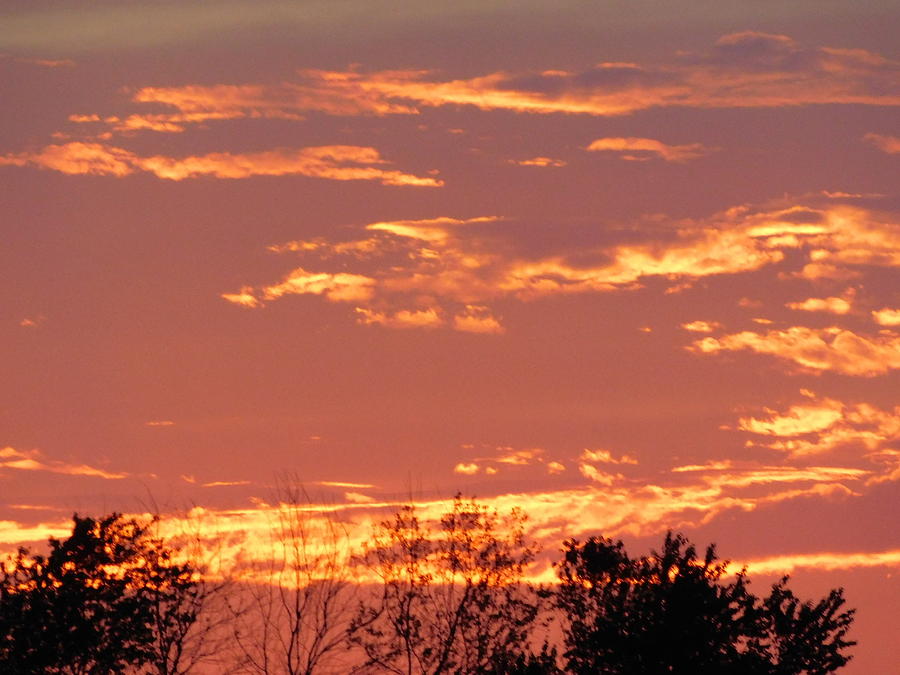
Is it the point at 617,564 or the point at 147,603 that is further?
the point at 617,564

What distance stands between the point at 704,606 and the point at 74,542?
2895cm

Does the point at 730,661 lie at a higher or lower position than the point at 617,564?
lower

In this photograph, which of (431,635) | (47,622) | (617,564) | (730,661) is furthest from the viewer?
(617,564)

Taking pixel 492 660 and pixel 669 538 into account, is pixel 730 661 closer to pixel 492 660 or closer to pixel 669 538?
pixel 669 538

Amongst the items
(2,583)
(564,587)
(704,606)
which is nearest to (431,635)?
(564,587)

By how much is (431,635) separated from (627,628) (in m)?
24.9

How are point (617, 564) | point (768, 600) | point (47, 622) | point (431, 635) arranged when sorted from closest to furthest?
point (47, 622)
point (768, 600)
point (431, 635)
point (617, 564)

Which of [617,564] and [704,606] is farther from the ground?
[617,564]

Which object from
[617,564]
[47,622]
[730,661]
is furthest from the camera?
[617,564]

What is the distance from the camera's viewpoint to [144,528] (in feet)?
230

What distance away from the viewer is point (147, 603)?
68062 mm

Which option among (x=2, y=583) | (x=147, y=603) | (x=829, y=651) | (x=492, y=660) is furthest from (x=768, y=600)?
(x=2, y=583)

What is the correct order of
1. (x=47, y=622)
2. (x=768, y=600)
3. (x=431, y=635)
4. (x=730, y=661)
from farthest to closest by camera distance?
(x=431, y=635), (x=768, y=600), (x=47, y=622), (x=730, y=661)

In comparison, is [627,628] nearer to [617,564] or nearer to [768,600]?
[768,600]
